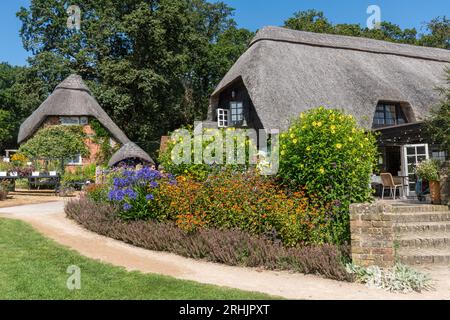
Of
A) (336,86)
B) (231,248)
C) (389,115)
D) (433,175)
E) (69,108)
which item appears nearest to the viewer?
(231,248)

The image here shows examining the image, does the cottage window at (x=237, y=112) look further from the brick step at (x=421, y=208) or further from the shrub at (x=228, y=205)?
the brick step at (x=421, y=208)

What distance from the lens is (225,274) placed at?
5727mm

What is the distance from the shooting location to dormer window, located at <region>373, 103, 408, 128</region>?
63.4 feet

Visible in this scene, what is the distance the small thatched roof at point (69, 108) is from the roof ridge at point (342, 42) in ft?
33.7

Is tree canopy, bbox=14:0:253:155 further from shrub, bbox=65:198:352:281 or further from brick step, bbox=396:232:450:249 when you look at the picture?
brick step, bbox=396:232:450:249

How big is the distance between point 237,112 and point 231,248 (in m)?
15.3

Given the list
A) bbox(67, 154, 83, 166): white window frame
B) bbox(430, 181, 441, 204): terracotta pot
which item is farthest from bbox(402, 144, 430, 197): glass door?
bbox(67, 154, 83, 166): white window frame

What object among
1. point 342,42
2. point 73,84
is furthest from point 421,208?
point 73,84

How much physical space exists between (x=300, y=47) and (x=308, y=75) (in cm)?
310

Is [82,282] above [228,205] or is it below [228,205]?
below

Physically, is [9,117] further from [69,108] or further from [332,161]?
[332,161]

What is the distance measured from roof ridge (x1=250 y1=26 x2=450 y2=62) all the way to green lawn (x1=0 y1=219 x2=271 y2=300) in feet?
58.1

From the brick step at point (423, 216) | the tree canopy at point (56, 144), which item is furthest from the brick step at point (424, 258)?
the tree canopy at point (56, 144)
